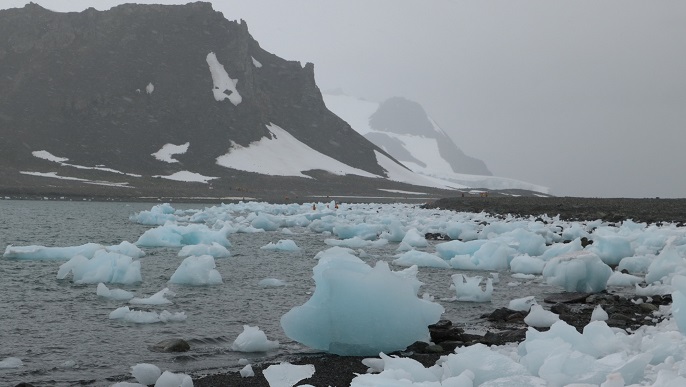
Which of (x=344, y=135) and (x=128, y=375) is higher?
(x=344, y=135)

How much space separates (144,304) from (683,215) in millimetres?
32545

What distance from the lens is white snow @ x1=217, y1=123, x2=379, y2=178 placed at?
104m

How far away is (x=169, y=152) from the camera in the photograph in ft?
329

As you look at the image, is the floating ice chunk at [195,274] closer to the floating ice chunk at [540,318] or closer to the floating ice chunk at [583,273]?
the floating ice chunk at [540,318]

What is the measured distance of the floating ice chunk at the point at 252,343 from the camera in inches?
343

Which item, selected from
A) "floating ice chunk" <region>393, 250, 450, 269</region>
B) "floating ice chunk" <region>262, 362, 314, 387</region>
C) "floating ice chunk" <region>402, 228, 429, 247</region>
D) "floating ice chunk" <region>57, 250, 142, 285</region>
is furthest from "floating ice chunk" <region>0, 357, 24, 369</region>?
"floating ice chunk" <region>402, 228, 429, 247</region>

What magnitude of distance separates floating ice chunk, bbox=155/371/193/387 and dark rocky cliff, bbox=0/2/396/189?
8469cm

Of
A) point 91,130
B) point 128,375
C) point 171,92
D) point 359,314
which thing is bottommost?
point 128,375

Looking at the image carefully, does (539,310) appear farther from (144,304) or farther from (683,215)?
(683,215)

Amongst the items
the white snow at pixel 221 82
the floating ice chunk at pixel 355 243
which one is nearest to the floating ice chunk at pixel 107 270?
the floating ice chunk at pixel 355 243

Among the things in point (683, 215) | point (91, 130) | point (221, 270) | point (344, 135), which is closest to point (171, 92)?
point (91, 130)

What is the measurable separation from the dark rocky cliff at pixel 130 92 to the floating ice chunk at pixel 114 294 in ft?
258

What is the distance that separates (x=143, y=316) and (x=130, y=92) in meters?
101

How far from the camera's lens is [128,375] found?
753cm
